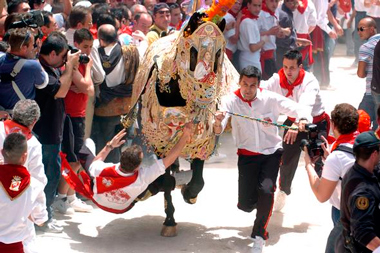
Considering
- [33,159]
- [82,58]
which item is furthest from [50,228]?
[82,58]

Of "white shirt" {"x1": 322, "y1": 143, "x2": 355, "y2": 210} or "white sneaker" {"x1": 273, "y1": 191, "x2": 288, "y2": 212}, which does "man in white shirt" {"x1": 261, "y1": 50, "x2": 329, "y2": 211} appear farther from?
"white shirt" {"x1": 322, "y1": 143, "x2": 355, "y2": 210}

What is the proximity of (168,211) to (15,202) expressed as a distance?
87.7 inches

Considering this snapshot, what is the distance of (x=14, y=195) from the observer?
575 cm

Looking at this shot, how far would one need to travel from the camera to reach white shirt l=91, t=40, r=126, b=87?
27.9 feet

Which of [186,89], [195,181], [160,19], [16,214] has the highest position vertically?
[160,19]

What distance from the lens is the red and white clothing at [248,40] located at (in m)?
11.4

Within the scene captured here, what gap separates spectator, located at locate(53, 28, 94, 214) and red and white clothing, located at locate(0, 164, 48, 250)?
2.13 meters

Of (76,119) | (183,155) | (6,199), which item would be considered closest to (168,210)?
(183,155)

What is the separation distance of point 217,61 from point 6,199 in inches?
86.1

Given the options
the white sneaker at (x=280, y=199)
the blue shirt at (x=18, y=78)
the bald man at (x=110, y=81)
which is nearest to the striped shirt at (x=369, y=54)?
the white sneaker at (x=280, y=199)

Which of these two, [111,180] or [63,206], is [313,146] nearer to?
[111,180]

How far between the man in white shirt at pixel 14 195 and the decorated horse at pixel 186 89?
69.5 inches

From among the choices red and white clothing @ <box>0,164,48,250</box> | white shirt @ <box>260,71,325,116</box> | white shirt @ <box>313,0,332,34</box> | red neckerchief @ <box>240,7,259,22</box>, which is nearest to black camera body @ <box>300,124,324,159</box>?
white shirt @ <box>260,71,325,116</box>

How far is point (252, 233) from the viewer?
7.44 metres
